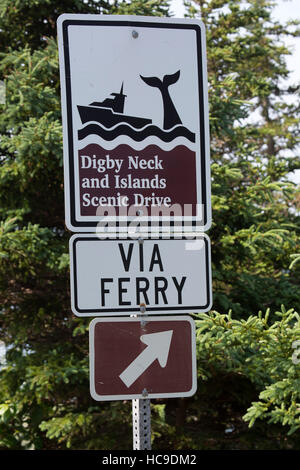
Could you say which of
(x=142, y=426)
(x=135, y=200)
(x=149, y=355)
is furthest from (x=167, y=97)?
(x=142, y=426)

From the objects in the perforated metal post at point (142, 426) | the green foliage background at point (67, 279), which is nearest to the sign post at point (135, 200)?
the perforated metal post at point (142, 426)

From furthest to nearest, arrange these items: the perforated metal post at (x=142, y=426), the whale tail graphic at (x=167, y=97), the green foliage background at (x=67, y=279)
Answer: the green foliage background at (x=67, y=279), the whale tail graphic at (x=167, y=97), the perforated metal post at (x=142, y=426)

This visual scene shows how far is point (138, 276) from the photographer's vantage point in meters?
2.43

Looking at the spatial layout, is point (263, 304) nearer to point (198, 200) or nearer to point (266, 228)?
point (266, 228)

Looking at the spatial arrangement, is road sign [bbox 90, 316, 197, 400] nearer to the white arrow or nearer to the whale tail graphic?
the white arrow

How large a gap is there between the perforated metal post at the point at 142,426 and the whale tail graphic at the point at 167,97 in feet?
3.47

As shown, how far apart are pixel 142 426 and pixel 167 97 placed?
4.10 feet

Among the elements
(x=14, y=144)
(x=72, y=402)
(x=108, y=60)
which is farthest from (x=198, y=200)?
(x=72, y=402)

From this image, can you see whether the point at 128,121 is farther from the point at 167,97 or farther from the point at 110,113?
the point at 167,97

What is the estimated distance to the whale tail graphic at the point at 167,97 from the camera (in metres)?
2.49

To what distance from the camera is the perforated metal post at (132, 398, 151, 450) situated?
2342mm

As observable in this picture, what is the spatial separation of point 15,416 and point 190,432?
1.75m

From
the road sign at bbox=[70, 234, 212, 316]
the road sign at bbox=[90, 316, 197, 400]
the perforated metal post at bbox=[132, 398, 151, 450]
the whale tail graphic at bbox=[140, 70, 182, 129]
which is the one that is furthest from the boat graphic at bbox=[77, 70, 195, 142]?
the perforated metal post at bbox=[132, 398, 151, 450]

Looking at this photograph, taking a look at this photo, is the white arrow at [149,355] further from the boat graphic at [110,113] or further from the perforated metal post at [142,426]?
the boat graphic at [110,113]
